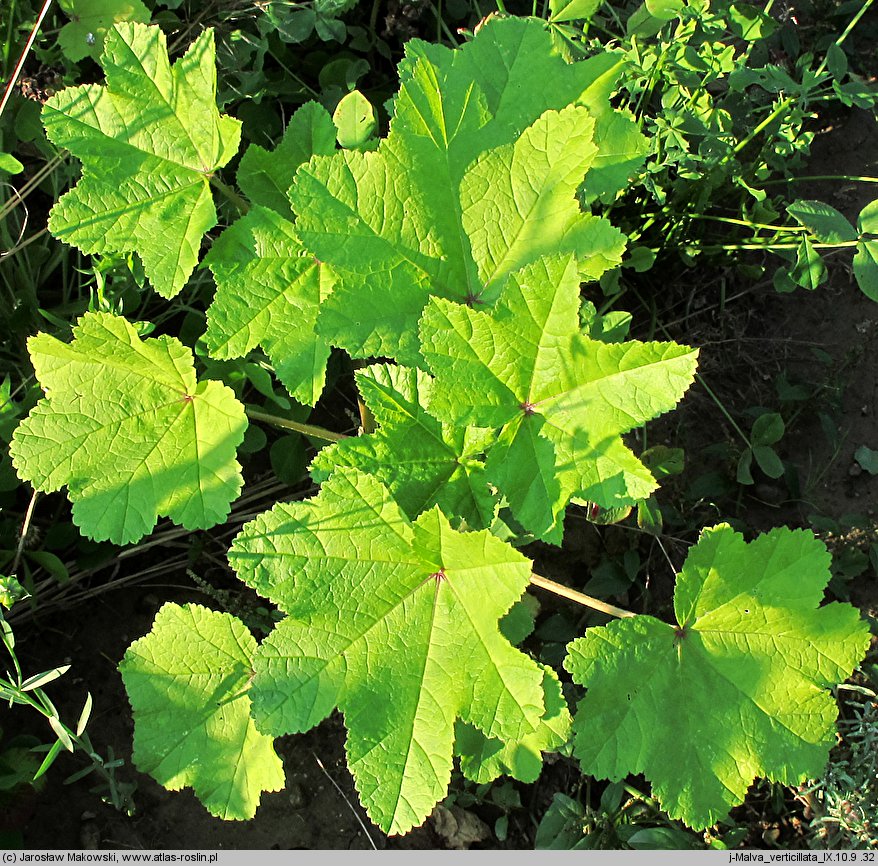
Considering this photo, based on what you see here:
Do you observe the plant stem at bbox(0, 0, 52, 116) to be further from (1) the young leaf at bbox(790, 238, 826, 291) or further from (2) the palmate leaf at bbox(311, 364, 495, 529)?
(1) the young leaf at bbox(790, 238, 826, 291)

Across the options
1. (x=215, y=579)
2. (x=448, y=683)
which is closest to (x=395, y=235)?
(x=448, y=683)

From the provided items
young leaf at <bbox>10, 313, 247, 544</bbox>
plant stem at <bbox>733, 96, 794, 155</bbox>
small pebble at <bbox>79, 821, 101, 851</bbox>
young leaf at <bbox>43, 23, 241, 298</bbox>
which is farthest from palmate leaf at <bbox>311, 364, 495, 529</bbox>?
small pebble at <bbox>79, 821, 101, 851</bbox>

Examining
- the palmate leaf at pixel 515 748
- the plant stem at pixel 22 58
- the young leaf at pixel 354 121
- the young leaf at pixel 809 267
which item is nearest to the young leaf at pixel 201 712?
the palmate leaf at pixel 515 748

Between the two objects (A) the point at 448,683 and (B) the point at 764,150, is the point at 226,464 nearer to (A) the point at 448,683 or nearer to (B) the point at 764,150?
(A) the point at 448,683

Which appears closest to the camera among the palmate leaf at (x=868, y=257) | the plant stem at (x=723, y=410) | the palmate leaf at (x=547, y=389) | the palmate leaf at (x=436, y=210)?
the palmate leaf at (x=547, y=389)

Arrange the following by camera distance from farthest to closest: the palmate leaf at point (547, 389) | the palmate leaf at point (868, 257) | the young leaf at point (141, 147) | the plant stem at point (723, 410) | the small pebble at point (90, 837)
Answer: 1. the plant stem at point (723, 410)
2. the small pebble at point (90, 837)
3. the palmate leaf at point (868, 257)
4. the young leaf at point (141, 147)
5. the palmate leaf at point (547, 389)

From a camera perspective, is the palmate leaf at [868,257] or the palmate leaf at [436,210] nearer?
the palmate leaf at [436,210]

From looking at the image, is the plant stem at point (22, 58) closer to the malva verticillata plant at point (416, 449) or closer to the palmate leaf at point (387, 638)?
the malva verticillata plant at point (416, 449)
